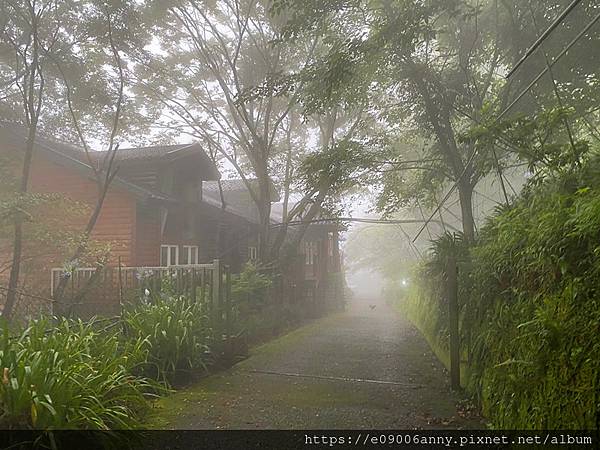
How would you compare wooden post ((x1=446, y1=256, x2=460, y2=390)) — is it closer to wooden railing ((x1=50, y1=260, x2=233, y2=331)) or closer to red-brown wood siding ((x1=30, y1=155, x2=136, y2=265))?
wooden railing ((x1=50, y1=260, x2=233, y2=331))

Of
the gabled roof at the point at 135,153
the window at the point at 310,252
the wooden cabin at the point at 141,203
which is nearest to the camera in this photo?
the wooden cabin at the point at 141,203

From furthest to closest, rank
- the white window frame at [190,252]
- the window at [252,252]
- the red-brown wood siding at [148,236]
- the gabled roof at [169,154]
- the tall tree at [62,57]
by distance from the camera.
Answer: the window at [252,252], the white window frame at [190,252], the gabled roof at [169,154], the red-brown wood siding at [148,236], the tall tree at [62,57]

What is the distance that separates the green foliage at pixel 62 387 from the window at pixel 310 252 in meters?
21.2

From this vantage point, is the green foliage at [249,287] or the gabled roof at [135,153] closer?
the green foliage at [249,287]

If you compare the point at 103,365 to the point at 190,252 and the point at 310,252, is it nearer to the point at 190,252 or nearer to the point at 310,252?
the point at 190,252

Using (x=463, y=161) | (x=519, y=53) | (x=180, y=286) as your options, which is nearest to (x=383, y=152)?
(x=463, y=161)

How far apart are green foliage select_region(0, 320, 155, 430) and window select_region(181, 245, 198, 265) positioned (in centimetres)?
1038

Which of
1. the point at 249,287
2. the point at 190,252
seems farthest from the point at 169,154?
the point at 249,287

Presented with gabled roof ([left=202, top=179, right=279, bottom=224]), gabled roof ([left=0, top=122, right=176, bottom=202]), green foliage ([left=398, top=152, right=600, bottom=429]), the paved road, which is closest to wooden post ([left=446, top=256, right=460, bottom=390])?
the paved road

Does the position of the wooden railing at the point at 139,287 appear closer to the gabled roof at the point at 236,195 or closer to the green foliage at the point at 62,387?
the green foliage at the point at 62,387

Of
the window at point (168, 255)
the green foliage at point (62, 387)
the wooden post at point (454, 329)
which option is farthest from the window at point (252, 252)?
the green foliage at point (62, 387)

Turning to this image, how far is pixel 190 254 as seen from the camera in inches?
597

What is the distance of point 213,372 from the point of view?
632 cm

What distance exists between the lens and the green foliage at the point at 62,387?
309 centimetres
